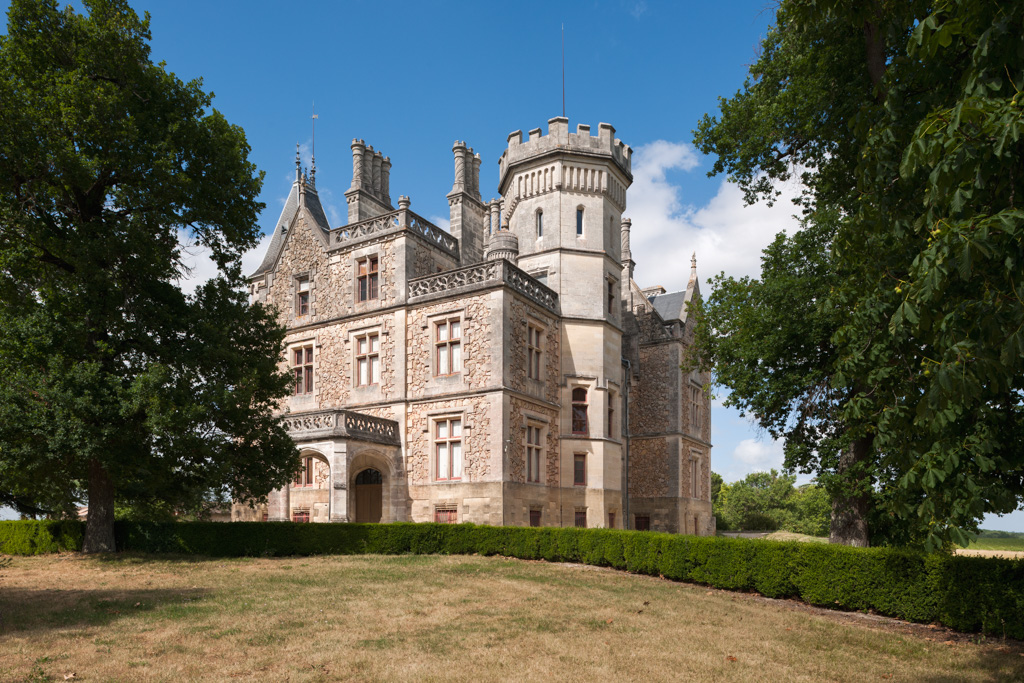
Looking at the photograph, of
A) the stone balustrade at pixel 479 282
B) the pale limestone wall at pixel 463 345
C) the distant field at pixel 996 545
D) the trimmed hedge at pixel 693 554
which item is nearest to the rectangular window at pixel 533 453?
the pale limestone wall at pixel 463 345

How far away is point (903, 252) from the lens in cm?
928

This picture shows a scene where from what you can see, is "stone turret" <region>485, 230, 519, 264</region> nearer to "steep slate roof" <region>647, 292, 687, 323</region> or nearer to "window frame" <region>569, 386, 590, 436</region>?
"window frame" <region>569, 386, 590, 436</region>

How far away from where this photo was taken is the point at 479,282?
83.3 ft

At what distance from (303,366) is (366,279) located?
15.4 feet

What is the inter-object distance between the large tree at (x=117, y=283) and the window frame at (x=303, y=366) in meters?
8.83

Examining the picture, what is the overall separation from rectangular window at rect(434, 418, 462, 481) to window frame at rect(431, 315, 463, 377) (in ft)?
5.88

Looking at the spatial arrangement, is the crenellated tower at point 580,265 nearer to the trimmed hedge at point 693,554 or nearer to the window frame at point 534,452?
the window frame at point 534,452

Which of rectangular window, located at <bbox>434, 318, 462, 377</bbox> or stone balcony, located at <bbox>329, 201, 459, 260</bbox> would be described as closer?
rectangular window, located at <bbox>434, 318, 462, 377</bbox>

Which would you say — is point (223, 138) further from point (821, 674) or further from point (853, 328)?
point (821, 674)

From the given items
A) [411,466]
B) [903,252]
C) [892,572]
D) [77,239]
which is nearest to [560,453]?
[411,466]

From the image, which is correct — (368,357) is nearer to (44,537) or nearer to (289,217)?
(44,537)

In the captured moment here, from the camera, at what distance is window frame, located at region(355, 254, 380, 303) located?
28.0 meters

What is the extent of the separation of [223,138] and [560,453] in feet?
52.1

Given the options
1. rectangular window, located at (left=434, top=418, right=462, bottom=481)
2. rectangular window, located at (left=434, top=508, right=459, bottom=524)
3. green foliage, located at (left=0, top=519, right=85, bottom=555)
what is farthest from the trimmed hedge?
rectangular window, located at (left=434, top=418, right=462, bottom=481)
